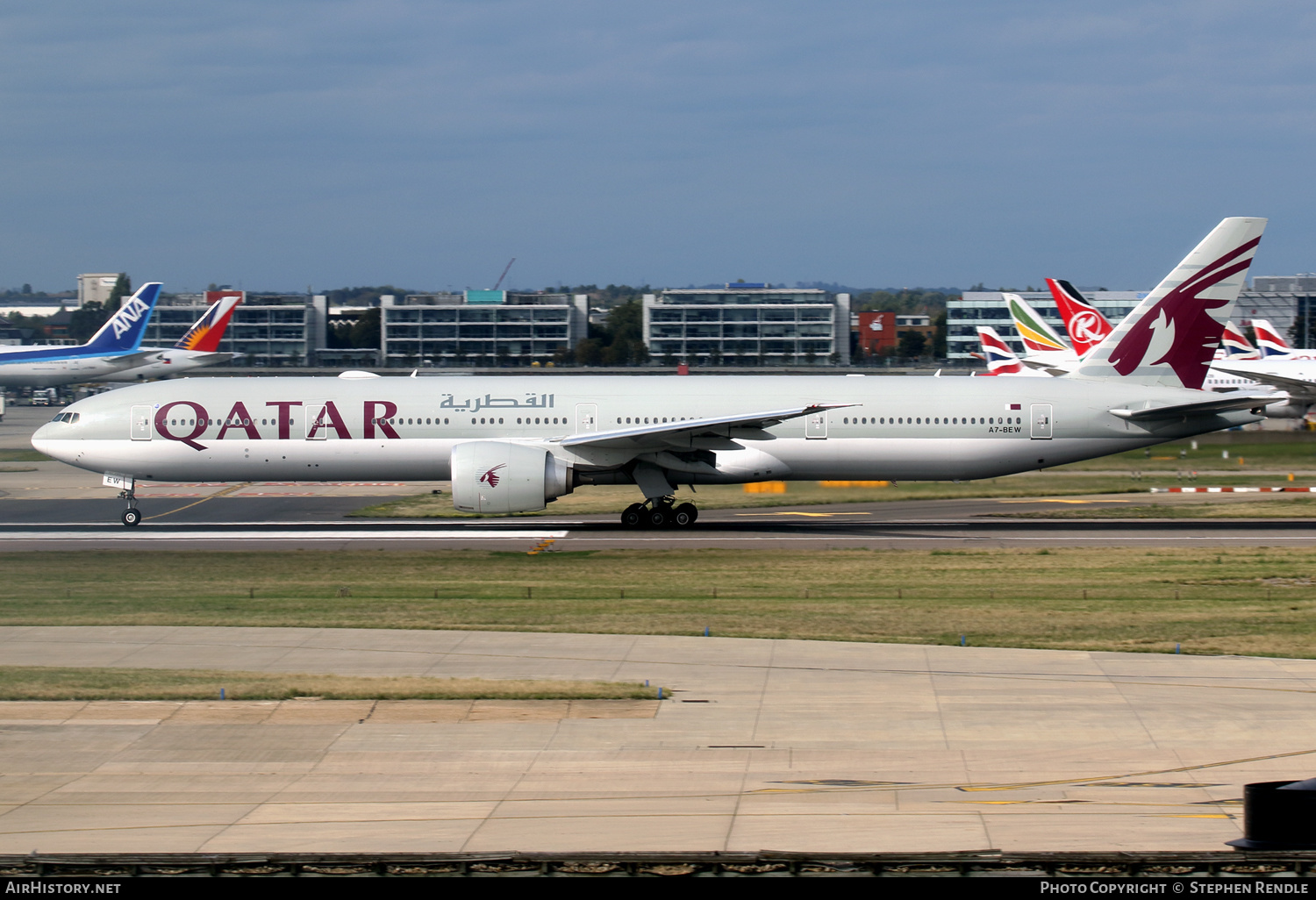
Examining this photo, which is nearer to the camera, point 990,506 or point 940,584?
point 940,584

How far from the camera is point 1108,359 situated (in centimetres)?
3381

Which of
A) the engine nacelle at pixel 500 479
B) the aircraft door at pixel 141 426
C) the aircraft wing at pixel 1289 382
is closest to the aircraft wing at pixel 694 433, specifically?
the engine nacelle at pixel 500 479

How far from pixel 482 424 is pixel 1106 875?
1057 inches

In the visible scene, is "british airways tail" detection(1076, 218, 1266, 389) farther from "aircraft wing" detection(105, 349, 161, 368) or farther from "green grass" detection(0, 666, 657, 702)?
A: "aircraft wing" detection(105, 349, 161, 368)

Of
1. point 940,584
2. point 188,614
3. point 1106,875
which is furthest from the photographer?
point 940,584

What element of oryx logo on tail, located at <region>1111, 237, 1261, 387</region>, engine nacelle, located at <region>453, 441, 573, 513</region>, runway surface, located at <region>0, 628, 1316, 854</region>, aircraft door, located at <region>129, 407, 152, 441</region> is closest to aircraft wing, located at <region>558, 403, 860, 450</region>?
engine nacelle, located at <region>453, 441, 573, 513</region>

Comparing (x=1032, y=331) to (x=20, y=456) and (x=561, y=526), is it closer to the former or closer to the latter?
(x=561, y=526)

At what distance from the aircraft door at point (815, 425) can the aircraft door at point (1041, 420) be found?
570cm

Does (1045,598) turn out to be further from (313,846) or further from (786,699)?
(313,846)

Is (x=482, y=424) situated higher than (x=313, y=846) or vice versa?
(x=482, y=424)

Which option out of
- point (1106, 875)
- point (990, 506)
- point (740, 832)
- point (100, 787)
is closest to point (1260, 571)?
point (990, 506)

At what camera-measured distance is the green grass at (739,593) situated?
1922 cm

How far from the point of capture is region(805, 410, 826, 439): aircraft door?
32406 mm

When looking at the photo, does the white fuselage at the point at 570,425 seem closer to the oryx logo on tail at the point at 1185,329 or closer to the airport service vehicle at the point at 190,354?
the oryx logo on tail at the point at 1185,329
